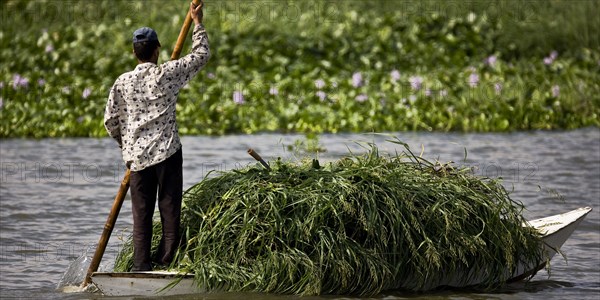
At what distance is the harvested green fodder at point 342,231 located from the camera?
7266 millimetres

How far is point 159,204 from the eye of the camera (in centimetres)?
737

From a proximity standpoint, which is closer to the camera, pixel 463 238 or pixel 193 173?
pixel 463 238

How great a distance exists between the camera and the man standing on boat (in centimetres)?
722

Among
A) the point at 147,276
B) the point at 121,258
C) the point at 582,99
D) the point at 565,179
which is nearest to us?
the point at 147,276

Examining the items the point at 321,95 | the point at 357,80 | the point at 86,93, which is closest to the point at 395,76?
the point at 357,80

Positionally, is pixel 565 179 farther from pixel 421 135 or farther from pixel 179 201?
pixel 179 201

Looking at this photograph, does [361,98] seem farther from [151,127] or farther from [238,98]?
[151,127]

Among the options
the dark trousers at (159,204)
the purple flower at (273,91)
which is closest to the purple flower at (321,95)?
the purple flower at (273,91)

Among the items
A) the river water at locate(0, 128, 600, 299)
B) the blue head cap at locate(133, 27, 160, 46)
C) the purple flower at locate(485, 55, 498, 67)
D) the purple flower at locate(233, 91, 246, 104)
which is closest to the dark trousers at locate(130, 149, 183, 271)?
the river water at locate(0, 128, 600, 299)

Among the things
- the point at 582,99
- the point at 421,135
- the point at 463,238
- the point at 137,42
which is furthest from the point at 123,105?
the point at 582,99

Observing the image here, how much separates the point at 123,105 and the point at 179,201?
70 cm

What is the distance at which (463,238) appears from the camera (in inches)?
295

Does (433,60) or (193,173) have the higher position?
(433,60)

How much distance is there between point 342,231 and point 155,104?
1400 mm
